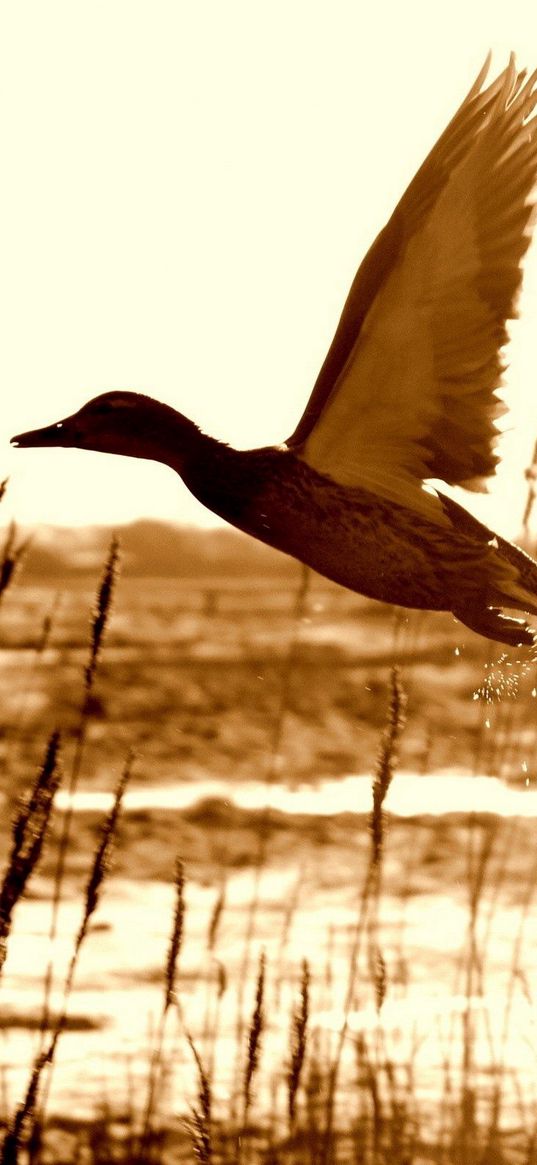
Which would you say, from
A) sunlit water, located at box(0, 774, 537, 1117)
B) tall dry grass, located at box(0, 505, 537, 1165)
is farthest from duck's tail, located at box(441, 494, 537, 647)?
sunlit water, located at box(0, 774, 537, 1117)

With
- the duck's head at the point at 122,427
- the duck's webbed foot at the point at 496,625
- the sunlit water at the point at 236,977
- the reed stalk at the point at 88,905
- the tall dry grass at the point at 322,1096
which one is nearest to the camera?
the reed stalk at the point at 88,905

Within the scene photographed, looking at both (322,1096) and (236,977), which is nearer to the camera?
(322,1096)

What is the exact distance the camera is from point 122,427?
8.39 ft

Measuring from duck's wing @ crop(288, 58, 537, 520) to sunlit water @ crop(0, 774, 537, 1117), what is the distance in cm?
108

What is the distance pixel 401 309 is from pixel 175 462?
451 mm

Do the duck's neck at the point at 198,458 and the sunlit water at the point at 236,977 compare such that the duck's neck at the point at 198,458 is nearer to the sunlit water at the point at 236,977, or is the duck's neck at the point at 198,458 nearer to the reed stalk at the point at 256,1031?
the reed stalk at the point at 256,1031

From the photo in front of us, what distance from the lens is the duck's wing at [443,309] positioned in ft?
8.88

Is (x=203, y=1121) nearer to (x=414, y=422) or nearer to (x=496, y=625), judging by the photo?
(x=496, y=625)

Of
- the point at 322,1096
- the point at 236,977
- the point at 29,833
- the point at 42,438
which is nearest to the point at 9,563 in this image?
the point at 42,438

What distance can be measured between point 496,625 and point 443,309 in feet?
1.68

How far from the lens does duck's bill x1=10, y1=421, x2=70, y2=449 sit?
2551 mm

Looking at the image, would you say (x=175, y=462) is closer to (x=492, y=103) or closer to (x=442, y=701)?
(x=492, y=103)

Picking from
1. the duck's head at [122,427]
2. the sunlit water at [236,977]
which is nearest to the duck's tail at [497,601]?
the duck's head at [122,427]

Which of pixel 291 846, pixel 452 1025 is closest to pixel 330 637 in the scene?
pixel 291 846
